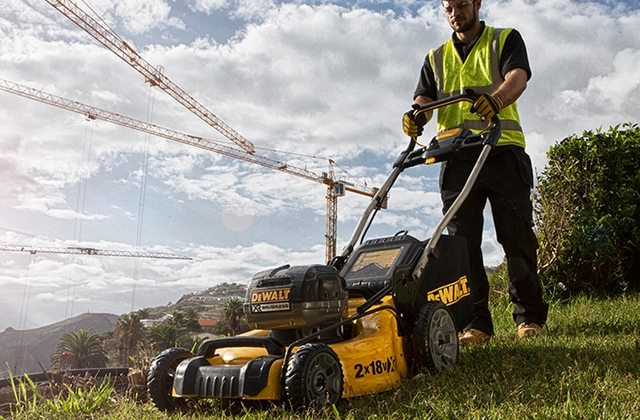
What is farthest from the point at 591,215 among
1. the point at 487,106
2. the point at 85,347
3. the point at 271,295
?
the point at 85,347

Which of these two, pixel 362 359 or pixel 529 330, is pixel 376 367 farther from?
pixel 529 330

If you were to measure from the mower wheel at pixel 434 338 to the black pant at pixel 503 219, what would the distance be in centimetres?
72

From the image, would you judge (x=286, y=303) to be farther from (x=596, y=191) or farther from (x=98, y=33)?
(x=98, y=33)

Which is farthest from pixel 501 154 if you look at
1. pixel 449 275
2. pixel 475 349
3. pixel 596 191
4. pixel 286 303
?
pixel 596 191

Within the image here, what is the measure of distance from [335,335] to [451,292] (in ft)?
3.12

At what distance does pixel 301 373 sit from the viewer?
2.66 metres

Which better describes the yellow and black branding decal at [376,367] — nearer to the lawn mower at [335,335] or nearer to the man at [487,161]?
the lawn mower at [335,335]

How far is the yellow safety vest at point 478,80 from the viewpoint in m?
4.23

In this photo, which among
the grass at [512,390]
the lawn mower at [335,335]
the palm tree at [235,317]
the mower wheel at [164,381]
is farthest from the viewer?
the palm tree at [235,317]

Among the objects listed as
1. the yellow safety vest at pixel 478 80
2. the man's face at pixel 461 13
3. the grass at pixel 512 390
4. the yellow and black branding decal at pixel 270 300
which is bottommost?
the grass at pixel 512 390

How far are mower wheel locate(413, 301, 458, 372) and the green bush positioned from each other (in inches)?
146

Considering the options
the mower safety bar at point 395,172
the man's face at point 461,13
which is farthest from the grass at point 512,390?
the man's face at point 461,13

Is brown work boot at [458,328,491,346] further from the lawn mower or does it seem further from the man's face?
the man's face

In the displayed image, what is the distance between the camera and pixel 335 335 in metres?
3.24
